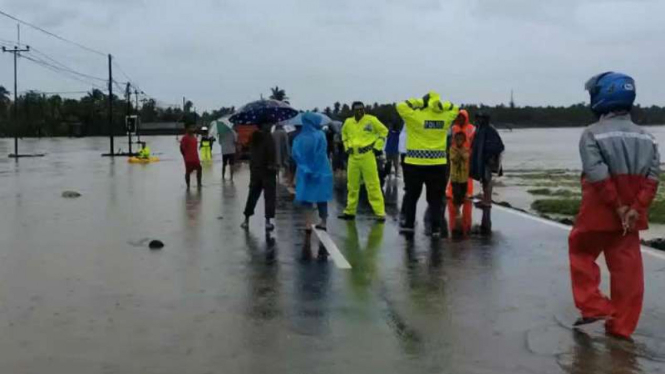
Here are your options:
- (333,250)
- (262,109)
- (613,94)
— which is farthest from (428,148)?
(262,109)

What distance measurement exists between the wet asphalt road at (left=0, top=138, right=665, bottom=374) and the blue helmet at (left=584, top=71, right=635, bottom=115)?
1.60 metres

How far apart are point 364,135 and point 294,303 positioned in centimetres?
569

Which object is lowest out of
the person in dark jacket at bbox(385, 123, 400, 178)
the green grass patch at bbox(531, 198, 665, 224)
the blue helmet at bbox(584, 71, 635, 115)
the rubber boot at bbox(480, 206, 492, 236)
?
the green grass patch at bbox(531, 198, 665, 224)

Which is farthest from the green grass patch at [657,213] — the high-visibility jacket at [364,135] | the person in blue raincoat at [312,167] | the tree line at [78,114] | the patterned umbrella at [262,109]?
the tree line at [78,114]

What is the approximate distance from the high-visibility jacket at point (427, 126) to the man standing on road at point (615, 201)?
484 cm

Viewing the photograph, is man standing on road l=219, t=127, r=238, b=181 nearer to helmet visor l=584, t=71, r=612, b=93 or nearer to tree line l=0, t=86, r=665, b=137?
helmet visor l=584, t=71, r=612, b=93

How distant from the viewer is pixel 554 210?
51.4 feet

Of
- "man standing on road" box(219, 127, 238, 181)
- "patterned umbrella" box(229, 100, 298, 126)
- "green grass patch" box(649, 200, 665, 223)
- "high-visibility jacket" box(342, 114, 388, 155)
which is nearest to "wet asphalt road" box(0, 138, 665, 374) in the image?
"high-visibility jacket" box(342, 114, 388, 155)

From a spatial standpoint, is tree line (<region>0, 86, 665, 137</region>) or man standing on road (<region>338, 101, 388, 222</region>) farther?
tree line (<region>0, 86, 665, 137</region>)

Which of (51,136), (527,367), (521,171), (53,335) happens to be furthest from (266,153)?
(51,136)

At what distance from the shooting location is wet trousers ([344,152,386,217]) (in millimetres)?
12727

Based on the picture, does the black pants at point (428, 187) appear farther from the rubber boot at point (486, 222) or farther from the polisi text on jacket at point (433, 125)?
the rubber boot at point (486, 222)

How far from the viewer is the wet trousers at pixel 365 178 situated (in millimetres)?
12727

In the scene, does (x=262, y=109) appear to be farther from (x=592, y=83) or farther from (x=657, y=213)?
(x=592, y=83)
